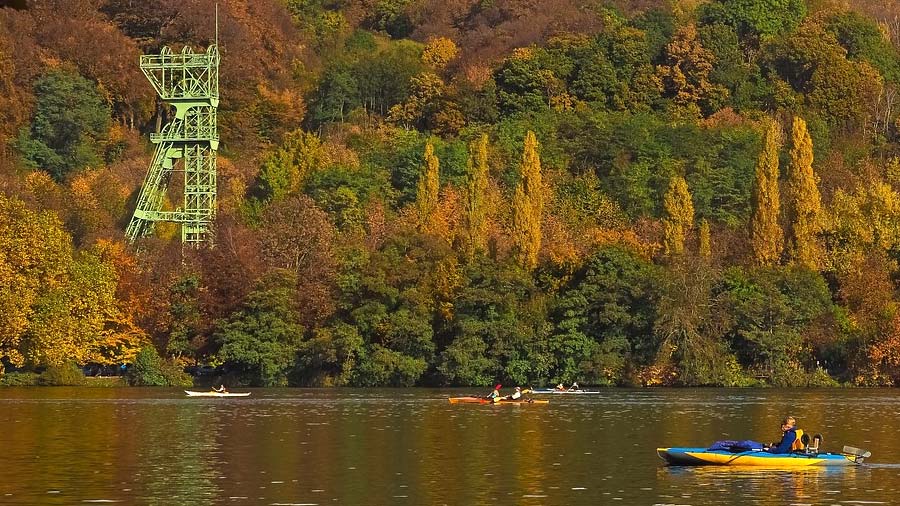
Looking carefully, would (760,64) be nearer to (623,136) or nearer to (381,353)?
(623,136)

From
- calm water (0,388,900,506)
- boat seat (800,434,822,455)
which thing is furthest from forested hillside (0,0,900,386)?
boat seat (800,434,822,455)

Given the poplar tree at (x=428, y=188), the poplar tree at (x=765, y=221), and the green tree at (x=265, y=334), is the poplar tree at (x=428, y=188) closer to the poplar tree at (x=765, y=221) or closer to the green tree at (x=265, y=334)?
the green tree at (x=265, y=334)

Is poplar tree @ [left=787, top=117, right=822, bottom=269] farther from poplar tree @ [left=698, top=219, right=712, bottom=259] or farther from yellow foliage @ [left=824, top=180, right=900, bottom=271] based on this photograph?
poplar tree @ [left=698, top=219, right=712, bottom=259]

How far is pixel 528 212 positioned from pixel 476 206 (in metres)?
3.29

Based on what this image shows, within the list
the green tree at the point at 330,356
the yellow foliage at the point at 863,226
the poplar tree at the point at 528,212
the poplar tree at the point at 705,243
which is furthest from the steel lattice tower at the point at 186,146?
the yellow foliage at the point at 863,226

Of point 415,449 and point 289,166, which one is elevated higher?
point 289,166

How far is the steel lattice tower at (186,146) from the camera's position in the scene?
4668 inches

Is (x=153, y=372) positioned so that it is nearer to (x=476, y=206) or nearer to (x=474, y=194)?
(x=476, y=206)

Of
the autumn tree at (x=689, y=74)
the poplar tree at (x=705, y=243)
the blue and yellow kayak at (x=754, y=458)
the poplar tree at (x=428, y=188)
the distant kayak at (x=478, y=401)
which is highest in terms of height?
the autumn tree at (x=689, y=74)

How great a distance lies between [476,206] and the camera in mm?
105500

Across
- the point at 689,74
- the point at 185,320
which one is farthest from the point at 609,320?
the point at 689,74

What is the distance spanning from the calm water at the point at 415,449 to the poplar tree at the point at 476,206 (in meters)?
19.2

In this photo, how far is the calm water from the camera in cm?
4341

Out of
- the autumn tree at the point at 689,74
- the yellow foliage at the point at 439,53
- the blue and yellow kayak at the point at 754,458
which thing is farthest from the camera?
the yellow foliage at the point at 439,53
